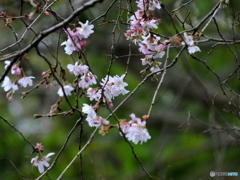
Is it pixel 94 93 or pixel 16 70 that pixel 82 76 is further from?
pixel 16 70

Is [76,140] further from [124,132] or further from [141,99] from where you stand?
[124,132]

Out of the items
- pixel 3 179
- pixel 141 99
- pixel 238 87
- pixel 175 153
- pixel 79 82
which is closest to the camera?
pixel 79 82

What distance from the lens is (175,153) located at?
473cm

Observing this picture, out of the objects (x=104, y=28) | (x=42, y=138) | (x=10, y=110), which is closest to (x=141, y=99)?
(x=104, y=28)

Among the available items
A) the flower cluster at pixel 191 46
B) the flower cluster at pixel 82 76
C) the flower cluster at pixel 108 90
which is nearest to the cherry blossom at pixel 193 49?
the flower cluster at pixel 191 46

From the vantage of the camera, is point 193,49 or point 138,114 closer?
point 193,49

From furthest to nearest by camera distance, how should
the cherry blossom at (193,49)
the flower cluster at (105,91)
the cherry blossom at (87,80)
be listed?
the cherry blossom at (193,49) < the cherry blossom at (87,80) < the flower cluster at (105,91)

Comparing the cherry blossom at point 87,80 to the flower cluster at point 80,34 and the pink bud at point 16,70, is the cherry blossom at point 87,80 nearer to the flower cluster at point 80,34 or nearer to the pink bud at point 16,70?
the flower cluster at point 80,34

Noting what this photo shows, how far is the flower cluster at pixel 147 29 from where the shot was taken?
189 centimetres

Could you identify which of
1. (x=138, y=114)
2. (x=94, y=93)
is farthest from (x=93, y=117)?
(x=138, y=114)

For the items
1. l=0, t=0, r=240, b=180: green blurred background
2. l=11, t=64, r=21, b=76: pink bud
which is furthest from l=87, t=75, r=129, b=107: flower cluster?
l=0, t=0, r=240, b=180: green blurred background

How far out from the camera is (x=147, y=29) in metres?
1.90

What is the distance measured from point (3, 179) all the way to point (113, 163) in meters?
1.49

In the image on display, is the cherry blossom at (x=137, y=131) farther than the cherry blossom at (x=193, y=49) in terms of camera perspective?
No
